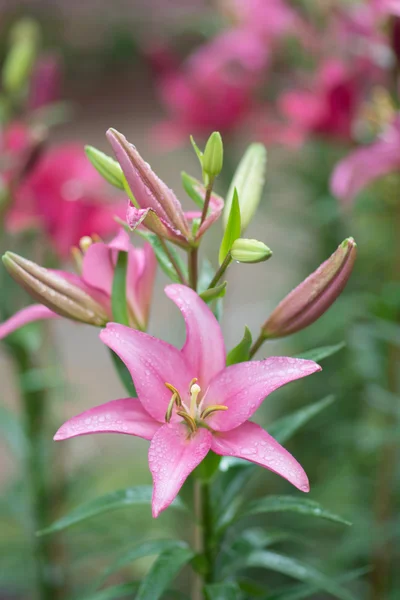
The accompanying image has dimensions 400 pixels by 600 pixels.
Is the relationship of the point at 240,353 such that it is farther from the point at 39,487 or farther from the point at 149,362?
the point at 39,487

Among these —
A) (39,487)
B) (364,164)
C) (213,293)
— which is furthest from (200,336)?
(39,487)

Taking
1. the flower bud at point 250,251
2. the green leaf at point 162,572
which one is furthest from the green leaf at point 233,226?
the green leaf at point 162,572

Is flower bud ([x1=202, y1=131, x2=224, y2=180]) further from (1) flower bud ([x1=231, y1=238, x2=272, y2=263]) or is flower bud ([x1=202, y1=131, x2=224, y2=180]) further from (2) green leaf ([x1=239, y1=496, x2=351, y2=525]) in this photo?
(2) green leaf ([x1=239, y1=496, x2=351, y2=525])

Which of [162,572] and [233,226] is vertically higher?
[233,226]

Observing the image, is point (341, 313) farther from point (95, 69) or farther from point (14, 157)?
point (95, 69)

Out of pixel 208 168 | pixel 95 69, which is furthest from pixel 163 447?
pixel 95 69

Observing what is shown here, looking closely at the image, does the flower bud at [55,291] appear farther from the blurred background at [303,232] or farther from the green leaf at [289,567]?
the green leaf at [289,567]
